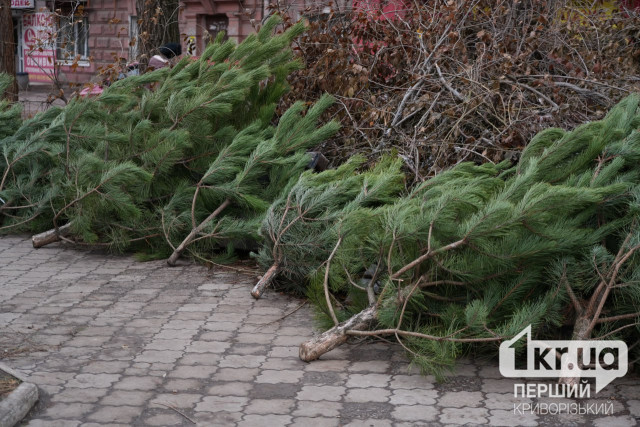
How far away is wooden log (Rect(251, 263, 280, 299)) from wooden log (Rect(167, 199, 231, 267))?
1121 mm

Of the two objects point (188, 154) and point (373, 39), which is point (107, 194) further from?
point (373, 39)

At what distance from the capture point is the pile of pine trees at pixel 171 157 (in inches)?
286

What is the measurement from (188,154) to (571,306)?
411 centimetres

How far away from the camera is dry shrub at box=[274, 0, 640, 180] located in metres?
7.54

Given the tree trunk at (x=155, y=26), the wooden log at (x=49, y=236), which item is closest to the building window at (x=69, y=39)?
the tree trunk at (x=155, y=26)

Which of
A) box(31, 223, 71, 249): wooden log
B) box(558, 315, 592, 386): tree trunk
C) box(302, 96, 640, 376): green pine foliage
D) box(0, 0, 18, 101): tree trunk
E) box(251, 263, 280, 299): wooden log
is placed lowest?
box(31, 223, 71, 249): wooden log

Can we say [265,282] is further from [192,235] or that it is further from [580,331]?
[580,331]

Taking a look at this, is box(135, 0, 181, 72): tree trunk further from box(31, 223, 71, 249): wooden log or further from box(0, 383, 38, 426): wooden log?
box(0, 383, 38, 426): wooden log

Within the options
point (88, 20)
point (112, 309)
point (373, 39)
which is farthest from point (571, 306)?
point (88, 20)

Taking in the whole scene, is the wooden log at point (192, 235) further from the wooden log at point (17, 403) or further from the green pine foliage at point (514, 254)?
the wooden log at point (17, 403)

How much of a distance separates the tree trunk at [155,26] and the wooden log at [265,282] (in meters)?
6.34

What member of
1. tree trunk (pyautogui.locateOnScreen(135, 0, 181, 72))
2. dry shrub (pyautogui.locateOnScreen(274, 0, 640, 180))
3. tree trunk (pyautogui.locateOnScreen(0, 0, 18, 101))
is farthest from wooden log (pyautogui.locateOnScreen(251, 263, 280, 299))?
tree trunk (pyautogui.locateOnScreen(0, 0, 18, 101))

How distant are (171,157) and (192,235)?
0.74 meters

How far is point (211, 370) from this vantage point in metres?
4.82
